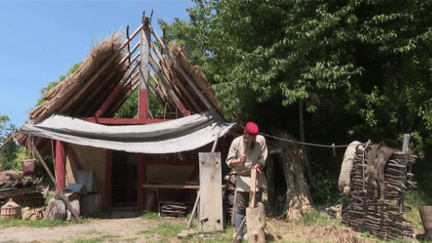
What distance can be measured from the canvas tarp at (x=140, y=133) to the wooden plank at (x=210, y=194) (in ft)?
2.93

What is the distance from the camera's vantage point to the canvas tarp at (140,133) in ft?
24.4

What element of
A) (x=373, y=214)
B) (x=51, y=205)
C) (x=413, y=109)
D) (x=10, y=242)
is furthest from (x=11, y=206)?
(x=413, y=109)

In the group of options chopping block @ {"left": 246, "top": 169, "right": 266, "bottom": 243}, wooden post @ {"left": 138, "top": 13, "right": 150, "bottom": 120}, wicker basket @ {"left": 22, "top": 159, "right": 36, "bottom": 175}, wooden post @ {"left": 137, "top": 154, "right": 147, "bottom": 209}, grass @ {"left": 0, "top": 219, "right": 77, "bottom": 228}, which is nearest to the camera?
chopping block @ {"left": 246, "top": 169, "right": 266, "bottom": 243}

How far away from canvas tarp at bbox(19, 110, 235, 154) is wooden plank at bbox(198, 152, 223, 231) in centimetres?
89

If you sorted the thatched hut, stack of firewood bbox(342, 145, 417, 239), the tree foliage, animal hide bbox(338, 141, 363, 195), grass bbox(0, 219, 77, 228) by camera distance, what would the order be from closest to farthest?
stack of firewood bbox(342, 145, 417, 239), animal hide bbox(338, 141, 363, 195), the tree foliage, grass bbox(0, 219, 77, 228), the thatched hut

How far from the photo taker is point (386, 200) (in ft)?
18.5

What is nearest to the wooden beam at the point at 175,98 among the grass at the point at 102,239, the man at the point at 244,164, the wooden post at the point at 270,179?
the wooden post at the point at 270,179

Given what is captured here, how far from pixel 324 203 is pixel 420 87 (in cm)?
317

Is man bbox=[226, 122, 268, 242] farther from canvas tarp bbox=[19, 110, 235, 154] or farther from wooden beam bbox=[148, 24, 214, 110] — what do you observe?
wooden beam bbox=[148, 24, 214, 110]

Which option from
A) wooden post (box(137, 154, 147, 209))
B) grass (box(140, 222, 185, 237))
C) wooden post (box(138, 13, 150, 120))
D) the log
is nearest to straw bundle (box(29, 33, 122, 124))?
wooden post (box(138, 13, 150, 120))

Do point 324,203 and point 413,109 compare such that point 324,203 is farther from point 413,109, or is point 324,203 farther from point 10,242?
point 10,242

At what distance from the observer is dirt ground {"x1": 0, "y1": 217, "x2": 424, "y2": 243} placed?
5.71 m

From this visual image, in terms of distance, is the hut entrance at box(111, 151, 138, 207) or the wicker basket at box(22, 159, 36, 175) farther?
the hut entrance at box(111, 151, 138, 207)

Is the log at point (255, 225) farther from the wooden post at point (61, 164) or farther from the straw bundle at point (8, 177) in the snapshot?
the straw bundle at point (8, 177)
